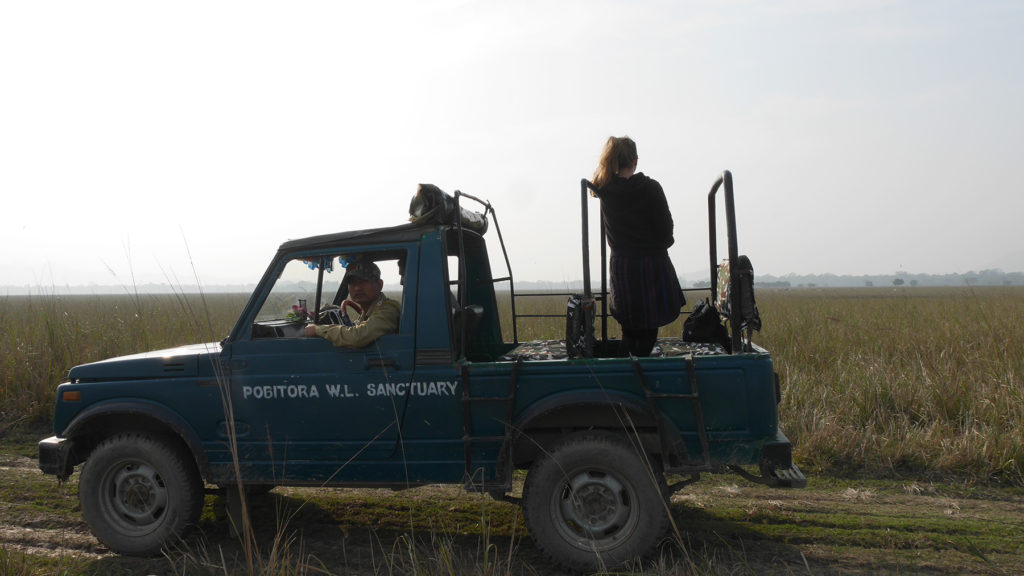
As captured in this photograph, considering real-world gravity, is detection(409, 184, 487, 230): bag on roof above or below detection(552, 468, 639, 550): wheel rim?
above

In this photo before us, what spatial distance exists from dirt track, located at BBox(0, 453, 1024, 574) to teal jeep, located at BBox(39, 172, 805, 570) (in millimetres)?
360

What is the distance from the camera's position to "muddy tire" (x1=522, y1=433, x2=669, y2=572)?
12.4ft

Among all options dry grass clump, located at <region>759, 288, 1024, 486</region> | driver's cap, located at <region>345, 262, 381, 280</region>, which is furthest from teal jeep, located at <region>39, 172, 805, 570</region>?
dry grass clump, located at <region>759, 288, 1024, 486</region>

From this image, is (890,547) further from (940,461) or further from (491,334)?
(491,334)

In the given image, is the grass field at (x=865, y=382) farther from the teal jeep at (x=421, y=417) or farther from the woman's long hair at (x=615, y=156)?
the woman's long hair at (x=615, y=156)

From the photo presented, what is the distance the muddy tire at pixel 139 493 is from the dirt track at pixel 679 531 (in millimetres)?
136

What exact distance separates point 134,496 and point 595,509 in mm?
2907

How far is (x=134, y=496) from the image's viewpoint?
14.3 feet

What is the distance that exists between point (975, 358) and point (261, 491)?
8035mm

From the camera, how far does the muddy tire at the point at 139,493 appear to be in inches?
168

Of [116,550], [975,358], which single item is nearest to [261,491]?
[116,550]

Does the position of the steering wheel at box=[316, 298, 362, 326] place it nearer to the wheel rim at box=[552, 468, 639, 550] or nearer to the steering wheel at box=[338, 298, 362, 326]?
the steering wheel at box=[338, 298, 362, 326]

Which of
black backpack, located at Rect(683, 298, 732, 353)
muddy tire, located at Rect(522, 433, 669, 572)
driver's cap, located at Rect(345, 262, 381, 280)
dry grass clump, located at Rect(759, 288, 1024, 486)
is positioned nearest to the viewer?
muddy tire, located at Rect(522, 433, 669, 572)

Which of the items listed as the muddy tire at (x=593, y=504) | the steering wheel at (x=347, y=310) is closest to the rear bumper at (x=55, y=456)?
the steering wheel at (x=347, y=310)
